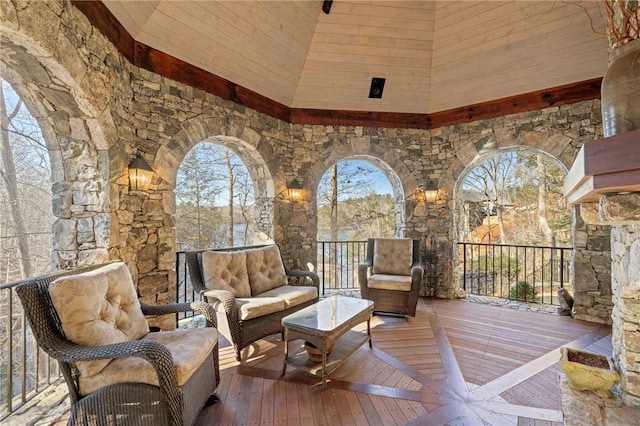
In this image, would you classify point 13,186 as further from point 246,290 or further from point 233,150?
point 246,290

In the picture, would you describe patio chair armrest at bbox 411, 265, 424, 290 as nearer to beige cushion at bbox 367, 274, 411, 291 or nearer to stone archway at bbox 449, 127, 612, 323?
beige cushion at bbox 367, 274, 411, 291

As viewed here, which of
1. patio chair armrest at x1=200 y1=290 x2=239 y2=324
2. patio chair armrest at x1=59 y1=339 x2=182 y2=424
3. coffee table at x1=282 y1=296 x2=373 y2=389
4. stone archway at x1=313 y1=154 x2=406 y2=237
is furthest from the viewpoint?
stone archway at x1=313 y1=154 x2=406 y2=237

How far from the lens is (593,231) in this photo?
387 cm

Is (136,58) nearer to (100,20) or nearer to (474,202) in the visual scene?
(100,20)

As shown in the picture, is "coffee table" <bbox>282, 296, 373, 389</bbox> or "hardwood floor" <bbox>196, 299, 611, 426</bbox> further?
"coffee table" <bbox>282, 296, 373, 389</bbox>

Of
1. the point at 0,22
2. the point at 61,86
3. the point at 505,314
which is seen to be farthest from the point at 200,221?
the point at 505,314

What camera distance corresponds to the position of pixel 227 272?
312 centimetres

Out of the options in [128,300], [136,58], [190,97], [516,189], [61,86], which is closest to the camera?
[128,300]

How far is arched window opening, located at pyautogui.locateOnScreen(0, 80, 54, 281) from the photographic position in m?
3.91

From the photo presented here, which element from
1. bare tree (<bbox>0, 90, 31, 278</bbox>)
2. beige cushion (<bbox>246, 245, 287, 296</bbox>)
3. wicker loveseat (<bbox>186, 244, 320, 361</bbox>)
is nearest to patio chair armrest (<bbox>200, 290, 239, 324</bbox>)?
wicker loveseat (<bbox>186, 244, 320, 361</bbox>)

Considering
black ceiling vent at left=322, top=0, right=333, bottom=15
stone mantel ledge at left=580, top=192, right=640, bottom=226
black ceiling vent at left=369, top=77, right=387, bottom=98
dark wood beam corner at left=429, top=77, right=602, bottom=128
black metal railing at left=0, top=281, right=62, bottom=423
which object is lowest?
black metal railing at left=0, top=281, right=62, bottom=423

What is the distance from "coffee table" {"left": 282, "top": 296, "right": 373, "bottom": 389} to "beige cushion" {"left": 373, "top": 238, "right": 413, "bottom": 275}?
1.50m

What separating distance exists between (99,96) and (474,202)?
356 inches

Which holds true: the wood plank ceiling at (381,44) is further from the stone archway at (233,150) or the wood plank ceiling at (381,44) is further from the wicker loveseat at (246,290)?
the wicker loveseat at (246,290)
